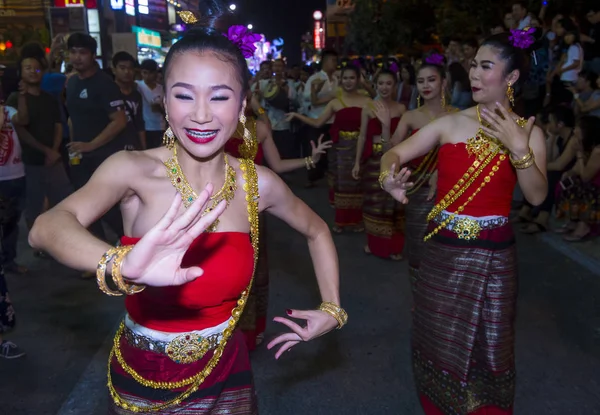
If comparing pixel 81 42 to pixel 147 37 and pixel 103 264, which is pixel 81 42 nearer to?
pixel 103 264

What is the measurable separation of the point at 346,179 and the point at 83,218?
6256mm

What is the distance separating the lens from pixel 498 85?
3129 millimetres

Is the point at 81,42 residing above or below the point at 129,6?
below

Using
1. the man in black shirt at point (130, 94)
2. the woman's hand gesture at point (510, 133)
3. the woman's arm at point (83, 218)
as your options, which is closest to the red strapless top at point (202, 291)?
the woman's arm at point (83, 218)

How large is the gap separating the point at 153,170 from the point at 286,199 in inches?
20.1

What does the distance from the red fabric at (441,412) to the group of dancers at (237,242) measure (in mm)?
12

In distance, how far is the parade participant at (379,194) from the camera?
6.45 metres

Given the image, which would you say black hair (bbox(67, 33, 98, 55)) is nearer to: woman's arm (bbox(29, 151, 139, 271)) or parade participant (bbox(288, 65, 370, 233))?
parade participant (bbox(288, 65, 370, 233))

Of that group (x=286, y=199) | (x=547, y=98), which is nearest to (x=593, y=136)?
(x=547, y=98)

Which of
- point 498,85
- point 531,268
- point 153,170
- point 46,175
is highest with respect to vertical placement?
point 498,85

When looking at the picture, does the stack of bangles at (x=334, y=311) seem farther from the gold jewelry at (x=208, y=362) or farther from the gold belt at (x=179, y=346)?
the gold belt at (x=179, y=346)

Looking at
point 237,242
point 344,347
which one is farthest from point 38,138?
point 237,242

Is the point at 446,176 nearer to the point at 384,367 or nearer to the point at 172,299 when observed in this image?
the point at 384,367

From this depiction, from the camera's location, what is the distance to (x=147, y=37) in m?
33.6
